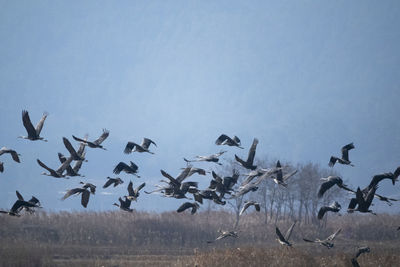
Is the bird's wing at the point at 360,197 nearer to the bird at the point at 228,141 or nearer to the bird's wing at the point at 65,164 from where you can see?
the bird at the point at 228,141

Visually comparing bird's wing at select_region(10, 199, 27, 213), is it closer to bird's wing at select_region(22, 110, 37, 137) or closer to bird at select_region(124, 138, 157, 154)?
bird's wing at select_region(22, 110, 37, 137)

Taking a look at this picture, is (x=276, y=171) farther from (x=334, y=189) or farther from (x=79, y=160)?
(x=334, y=189)

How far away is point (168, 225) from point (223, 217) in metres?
11.8

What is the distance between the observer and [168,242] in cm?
4172

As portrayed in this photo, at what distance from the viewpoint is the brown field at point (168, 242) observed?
77.9 feet

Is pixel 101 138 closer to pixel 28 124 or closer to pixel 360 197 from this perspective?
pixel 28 124

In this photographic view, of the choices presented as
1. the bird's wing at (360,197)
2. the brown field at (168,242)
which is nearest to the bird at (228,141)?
the bird's wing at (360,197)

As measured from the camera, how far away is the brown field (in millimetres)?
23750

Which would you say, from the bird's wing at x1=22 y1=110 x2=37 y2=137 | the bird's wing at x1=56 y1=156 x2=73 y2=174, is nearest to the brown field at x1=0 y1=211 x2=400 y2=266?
the bird's wing at x1=56 y1=156 x2=73 y2=174

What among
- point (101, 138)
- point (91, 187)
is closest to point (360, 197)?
point (91, 187)

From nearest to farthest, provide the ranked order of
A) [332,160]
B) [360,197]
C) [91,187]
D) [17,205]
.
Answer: [360,197], [17,205], [91,187], [332,160]

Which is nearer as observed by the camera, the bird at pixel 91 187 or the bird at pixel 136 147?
the bird at pixel 91 187

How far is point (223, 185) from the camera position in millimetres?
18703

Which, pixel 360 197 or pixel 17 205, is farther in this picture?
pixel 17 205
